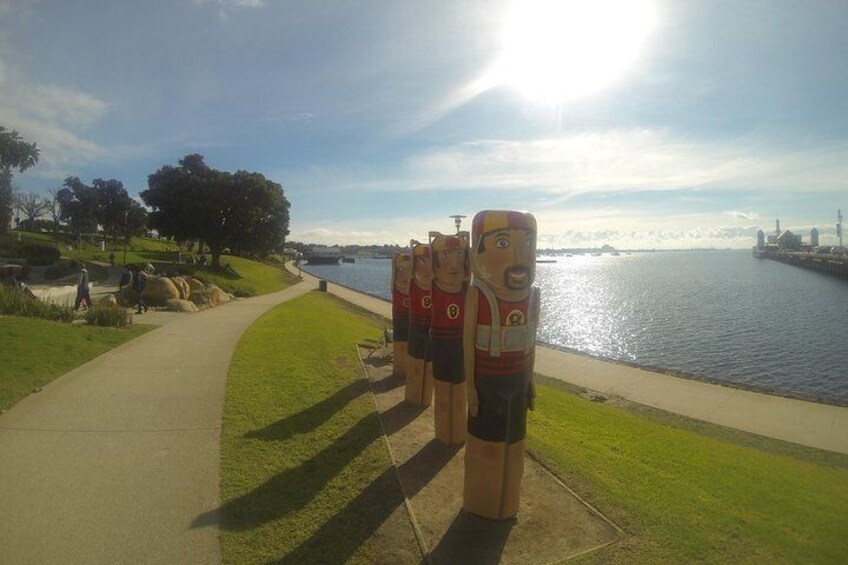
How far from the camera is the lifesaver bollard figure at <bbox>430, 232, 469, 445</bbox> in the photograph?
26.8 ft

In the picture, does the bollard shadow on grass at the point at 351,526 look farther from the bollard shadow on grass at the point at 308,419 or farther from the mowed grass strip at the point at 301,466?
the bollard shadow on grass at the point at 308,419

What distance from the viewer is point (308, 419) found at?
9.04 meters

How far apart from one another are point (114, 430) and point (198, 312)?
14.9 metres

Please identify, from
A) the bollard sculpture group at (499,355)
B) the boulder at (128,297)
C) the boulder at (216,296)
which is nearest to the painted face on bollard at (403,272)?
the bollard sculpture group at (499,355)

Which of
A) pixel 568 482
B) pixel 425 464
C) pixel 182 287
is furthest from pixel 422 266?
pixel 182 287

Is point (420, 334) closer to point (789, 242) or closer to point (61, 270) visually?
point (61, 270)

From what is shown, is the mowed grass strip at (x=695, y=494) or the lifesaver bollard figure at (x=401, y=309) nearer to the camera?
the mowed grass strip at (x=695, y=494)

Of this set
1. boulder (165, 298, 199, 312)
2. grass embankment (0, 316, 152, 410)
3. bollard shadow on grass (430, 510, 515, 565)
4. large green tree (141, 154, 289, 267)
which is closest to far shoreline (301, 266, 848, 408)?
bollard shadow on grass (430, 510, 515, 565)

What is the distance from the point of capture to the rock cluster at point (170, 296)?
861 inches

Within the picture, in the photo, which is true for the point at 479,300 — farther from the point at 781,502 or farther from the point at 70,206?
the point at 70,206

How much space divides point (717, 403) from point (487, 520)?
52.1ft

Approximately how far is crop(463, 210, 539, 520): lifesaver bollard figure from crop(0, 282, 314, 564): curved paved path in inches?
131

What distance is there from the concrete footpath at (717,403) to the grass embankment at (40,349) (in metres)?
17.3

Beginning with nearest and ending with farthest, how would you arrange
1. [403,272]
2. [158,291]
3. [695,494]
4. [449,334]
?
[695,494]
[449,334]
[403,272]
[158,291]
